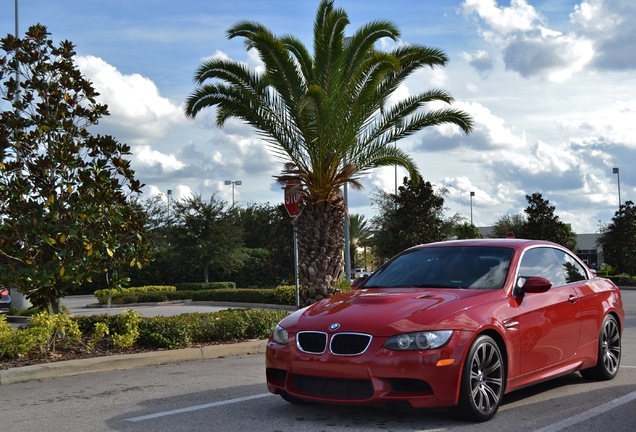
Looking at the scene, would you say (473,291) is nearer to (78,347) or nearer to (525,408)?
(525,408)

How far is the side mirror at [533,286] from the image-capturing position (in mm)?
6820

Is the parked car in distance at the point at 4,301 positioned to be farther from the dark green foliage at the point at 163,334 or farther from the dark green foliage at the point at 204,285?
the dark green foliage at the point at 163,334

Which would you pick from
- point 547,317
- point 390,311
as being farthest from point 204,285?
point 390,311

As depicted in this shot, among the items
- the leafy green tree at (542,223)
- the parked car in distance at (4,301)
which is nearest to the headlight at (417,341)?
the parked car in distance at (4,301)

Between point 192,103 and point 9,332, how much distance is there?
26.8ft

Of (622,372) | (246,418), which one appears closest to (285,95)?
(622,372)

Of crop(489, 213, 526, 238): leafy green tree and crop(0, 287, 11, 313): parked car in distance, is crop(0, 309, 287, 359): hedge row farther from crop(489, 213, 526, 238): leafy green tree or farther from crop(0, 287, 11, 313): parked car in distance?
crop(489, 213, 526, 238): leafy green tree

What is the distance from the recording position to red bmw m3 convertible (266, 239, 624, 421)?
5812mm

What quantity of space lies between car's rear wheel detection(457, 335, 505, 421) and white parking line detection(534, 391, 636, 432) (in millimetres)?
453

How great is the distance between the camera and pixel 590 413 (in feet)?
21.6

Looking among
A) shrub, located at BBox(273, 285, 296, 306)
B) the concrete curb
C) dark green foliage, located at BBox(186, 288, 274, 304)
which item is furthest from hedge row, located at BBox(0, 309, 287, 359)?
dark green foliage, located at BBox(186, 288, 274, 304)

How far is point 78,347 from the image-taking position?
10.7 meters

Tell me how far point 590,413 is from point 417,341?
1.92 metres

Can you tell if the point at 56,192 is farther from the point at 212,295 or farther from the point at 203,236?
the point at 203,236
